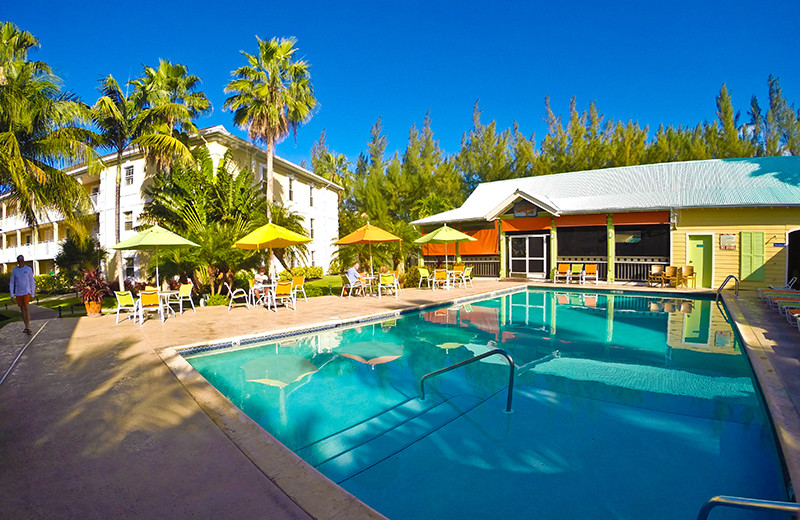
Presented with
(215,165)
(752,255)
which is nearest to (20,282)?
(215,165)

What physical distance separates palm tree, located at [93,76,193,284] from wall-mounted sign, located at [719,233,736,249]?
22.9 m

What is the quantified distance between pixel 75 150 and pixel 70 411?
41.3ft

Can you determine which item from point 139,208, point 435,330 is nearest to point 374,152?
point 139,208

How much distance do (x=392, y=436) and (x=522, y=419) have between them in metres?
1.57

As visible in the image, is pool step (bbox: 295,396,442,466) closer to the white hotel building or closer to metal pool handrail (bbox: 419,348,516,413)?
metal pool handrail (bbox: 419,348,516,413)

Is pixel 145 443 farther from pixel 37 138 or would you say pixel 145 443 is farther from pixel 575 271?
pixel 575 271

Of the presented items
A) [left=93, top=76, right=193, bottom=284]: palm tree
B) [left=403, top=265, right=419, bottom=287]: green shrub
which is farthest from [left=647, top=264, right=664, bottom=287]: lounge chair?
[left=93, top=76, right=193, bottom=284]: palm tree

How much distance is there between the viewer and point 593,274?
60.8ft

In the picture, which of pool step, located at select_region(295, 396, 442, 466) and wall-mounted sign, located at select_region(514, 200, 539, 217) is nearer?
pool step, located at select_region(295, 396, 442, 466)

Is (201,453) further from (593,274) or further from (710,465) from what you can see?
(593,274)

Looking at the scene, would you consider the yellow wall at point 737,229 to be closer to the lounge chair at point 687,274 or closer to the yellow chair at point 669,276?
the lounge chair at point 687,274

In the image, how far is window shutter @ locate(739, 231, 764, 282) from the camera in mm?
15695

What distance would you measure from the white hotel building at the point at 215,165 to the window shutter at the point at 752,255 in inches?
722

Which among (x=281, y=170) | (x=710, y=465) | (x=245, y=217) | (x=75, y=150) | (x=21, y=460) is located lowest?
(x=710, y=465)
